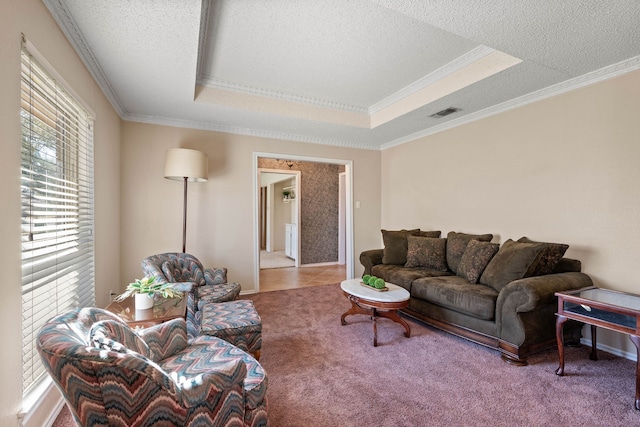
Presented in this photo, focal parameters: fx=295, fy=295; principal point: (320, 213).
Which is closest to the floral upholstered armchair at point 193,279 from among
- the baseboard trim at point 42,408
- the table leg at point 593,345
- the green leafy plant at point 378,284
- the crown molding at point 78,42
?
the baseboard trim at point 42,408

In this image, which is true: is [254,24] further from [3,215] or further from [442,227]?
[442,227]

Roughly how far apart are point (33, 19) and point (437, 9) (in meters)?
2.31

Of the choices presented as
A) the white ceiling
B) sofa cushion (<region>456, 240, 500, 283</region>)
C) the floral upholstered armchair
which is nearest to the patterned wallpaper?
the white ceiling

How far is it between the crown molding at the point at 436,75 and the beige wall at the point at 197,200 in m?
1.42

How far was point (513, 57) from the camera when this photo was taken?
8.30ft

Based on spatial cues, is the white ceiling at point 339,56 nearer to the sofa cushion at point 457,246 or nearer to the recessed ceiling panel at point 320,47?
the recessed ceiling panel at point 320,47

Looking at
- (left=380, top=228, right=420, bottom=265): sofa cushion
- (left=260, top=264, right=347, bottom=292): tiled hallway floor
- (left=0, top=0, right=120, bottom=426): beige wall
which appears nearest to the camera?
(left=0, top=0, right=120, bottom=426): beige wall

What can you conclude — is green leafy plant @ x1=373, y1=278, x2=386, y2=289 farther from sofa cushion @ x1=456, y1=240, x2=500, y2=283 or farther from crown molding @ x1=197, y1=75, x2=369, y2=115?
crown molding @ x1=197, y1=75, x2=369, y2=115

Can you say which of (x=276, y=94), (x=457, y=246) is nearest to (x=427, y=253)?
(x=457, y=246)

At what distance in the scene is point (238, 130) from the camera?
4352 millimetres

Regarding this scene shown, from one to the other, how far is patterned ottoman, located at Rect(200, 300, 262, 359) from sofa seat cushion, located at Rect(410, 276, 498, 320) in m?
1.75

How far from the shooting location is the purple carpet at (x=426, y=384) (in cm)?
175

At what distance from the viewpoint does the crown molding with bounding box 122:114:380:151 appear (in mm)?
3850

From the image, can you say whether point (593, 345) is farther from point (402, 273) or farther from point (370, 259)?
point (370, 259)
